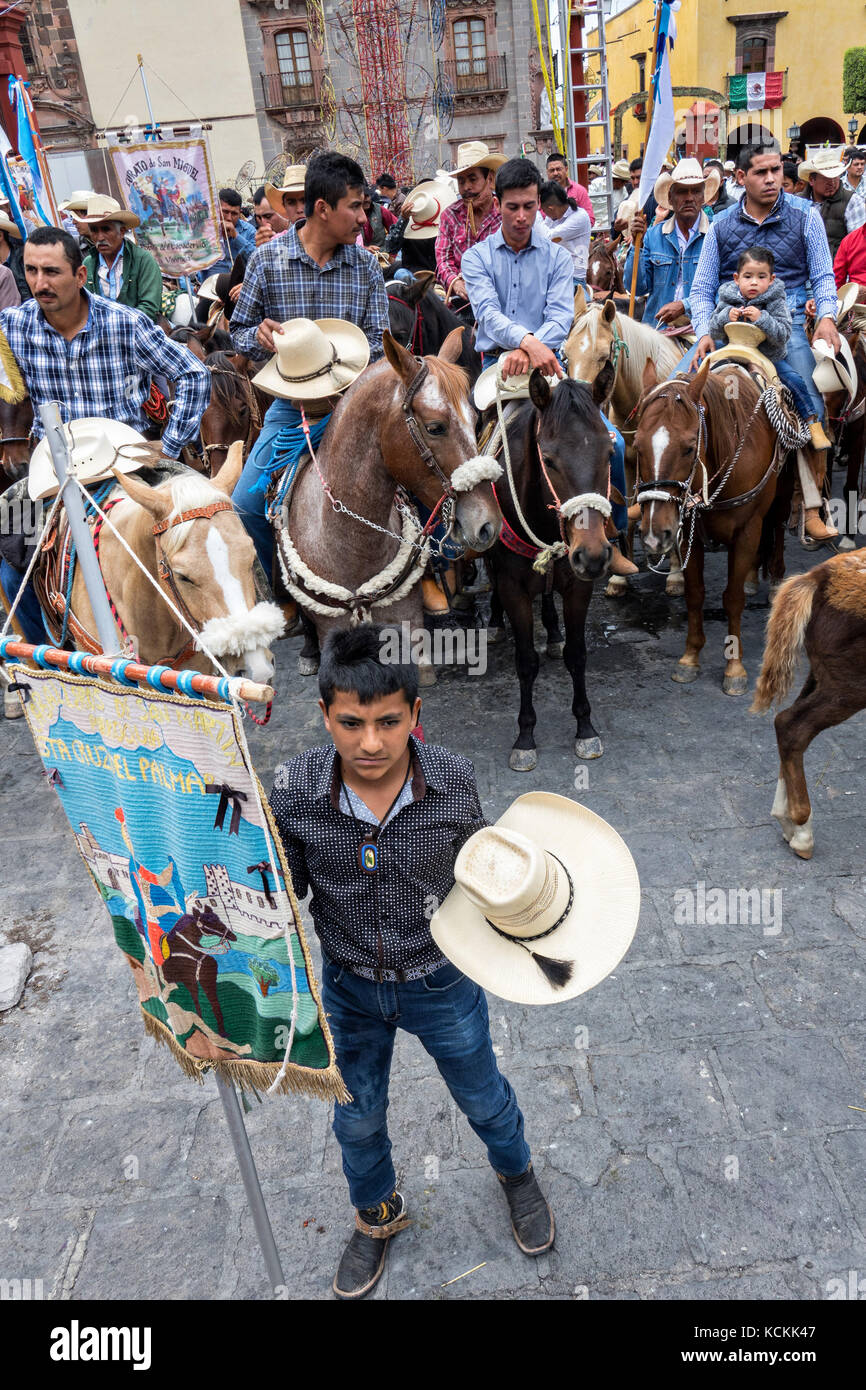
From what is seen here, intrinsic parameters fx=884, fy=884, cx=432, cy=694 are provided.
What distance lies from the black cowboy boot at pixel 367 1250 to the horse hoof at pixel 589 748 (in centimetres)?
325

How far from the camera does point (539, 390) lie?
5.02 metres

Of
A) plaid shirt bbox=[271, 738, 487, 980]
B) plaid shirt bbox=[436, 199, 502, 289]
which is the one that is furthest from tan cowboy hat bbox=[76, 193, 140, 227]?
plaid shirt bbox=[271, 738, 487, 980]

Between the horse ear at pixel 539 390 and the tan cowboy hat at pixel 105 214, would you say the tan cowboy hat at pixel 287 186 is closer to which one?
the tan cowboy hat at pixel 105 214

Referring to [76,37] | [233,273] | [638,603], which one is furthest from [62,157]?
[76,37]

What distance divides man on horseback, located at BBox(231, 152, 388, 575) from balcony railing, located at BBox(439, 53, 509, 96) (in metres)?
31.9

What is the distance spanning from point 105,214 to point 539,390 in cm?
497

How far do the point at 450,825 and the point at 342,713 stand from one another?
1.46ft

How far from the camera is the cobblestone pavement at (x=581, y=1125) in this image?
2.81 m

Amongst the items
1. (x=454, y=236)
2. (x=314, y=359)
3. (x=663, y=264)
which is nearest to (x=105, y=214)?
(x=454, y=236)

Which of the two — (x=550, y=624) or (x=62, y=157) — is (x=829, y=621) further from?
(x=62, y=157)

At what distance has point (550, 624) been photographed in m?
7.19

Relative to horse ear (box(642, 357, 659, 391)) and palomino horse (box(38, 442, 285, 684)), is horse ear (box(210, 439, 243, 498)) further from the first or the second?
horse ear (box(642, 357, 659, 391))

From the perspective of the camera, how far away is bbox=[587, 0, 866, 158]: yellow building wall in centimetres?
3103

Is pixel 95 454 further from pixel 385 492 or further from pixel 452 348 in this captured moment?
pixel 452 348
